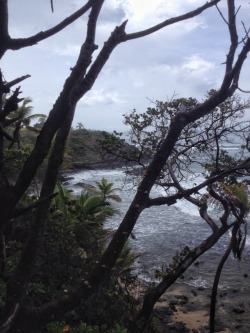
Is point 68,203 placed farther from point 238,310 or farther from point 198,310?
point 238,310

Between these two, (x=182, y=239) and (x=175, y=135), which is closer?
(x=175, y=135)

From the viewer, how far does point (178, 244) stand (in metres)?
20.5

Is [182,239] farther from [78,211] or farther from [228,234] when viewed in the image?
[78,211]

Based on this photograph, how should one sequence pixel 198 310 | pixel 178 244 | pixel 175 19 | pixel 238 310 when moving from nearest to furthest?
pixel 175 19 → pixel 238 310 → pixel 198 310 → pixel 178 244

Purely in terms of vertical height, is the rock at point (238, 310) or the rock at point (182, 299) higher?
Result: the rock at point (238, 310)

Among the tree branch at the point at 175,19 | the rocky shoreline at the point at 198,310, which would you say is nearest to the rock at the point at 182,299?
the rocky shoreline at the point at 198,310

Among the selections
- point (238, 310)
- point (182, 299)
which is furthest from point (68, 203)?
point (238, 310)

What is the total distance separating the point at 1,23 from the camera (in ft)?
8.46

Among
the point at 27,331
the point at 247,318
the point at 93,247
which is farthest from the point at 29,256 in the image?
the point at 247,318

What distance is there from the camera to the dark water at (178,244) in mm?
15820

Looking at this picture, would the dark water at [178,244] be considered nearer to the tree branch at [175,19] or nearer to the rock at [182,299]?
the rock at [182,299]

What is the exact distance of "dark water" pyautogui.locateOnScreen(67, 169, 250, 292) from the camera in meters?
15.8

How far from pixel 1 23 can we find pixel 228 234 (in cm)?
2179

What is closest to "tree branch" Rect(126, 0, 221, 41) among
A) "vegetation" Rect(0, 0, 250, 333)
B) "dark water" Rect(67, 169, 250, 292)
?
"vegetation" Rect(0, 0, 250, 333)
